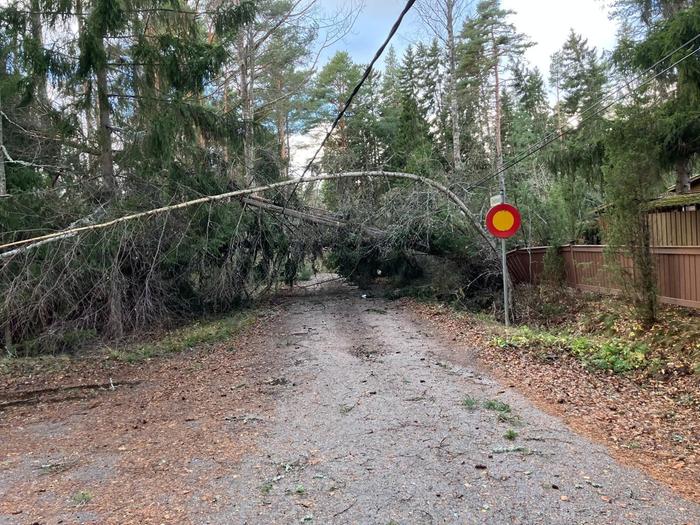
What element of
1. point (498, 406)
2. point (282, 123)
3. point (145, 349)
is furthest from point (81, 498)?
point (282, 123)

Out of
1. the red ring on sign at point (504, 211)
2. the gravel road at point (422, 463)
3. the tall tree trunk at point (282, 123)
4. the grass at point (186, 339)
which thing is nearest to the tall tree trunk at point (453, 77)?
the tall tree trunk at point (282, 123)

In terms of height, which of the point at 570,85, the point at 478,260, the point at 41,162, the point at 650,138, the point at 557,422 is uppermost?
the point at 570,85

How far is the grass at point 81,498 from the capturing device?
342cm

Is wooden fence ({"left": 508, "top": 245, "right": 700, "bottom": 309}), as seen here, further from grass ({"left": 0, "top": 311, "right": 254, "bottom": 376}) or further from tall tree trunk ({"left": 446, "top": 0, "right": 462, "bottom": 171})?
grass ({"left": 0, "top": 311, "right": 254, "bottom": 376})

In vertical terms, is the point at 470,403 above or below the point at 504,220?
below

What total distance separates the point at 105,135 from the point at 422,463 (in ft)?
33.4

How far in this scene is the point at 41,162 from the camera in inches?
447

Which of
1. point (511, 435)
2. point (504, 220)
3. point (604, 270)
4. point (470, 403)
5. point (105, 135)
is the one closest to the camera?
point (511, 435)

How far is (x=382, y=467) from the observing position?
3.78 meters

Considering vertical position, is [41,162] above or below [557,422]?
above

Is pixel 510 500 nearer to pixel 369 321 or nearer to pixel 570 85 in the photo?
pixel 369 321

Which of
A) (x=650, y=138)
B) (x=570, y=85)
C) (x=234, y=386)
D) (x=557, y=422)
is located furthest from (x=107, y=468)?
(x=570, y=85)

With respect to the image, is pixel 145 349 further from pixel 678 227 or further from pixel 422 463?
pixel 678 227

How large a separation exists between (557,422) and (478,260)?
1019 centimetres
